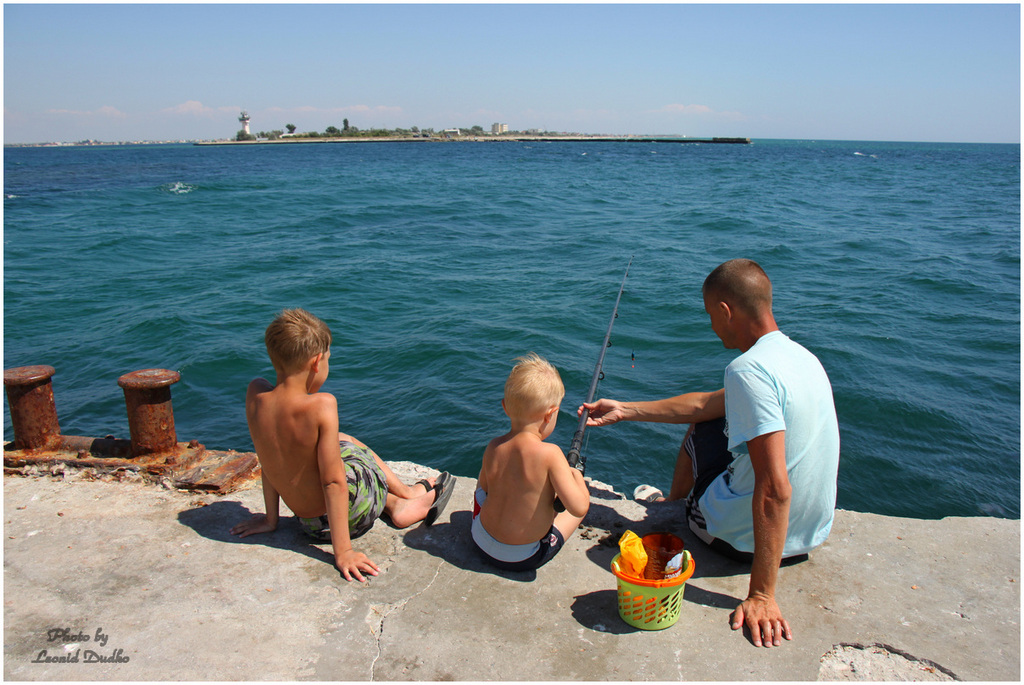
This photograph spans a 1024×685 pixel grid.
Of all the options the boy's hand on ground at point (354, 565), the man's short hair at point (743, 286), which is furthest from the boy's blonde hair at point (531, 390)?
the boy's hand on ground at point (354, 565)

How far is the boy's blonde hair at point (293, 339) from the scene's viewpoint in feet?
8.07

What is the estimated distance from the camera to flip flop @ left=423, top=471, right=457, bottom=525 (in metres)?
3.00

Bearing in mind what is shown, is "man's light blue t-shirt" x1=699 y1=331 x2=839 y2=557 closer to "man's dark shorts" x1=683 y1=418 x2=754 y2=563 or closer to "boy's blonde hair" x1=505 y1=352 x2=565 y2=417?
"man's dark shorts" x1=683 y1=418 x2=754 y2=563

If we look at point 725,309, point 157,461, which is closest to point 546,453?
point 725,309

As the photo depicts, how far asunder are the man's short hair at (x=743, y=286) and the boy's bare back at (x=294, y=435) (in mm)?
1503

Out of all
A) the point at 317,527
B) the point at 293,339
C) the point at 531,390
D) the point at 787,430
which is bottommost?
the point at 317,527

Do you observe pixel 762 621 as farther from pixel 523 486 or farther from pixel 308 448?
pixel 308 448

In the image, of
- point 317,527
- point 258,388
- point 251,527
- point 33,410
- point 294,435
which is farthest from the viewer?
point 33,410

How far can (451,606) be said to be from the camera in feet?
7.93

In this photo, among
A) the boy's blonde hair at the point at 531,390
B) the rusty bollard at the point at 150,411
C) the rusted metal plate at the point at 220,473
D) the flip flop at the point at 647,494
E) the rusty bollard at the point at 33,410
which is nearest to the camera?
the boy's blonde hair at the point at 531,390

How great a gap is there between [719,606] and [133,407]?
9.80ft

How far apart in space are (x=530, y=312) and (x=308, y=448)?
288 inches

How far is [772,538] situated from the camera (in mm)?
2188

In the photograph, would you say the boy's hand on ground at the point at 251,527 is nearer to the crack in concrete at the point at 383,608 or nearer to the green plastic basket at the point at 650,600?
the crack in concrete at the point at 383,608
